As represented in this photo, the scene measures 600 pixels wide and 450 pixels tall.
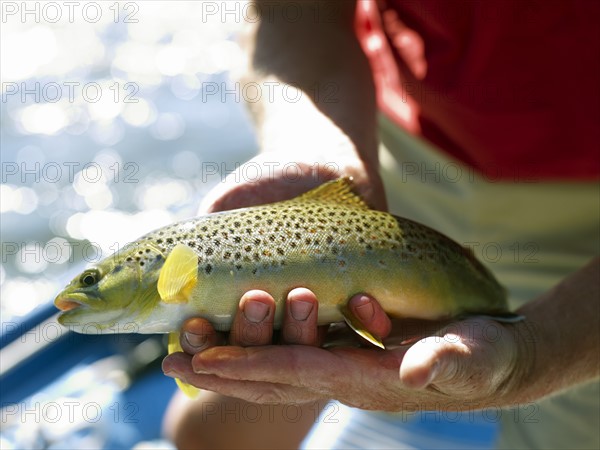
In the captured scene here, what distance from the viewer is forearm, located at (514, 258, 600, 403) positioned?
1992 mm

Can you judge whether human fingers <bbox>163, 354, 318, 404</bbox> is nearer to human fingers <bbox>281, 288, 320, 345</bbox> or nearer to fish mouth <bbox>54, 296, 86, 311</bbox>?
human fingers <bbox>281, 288, 320, 345</bbox>

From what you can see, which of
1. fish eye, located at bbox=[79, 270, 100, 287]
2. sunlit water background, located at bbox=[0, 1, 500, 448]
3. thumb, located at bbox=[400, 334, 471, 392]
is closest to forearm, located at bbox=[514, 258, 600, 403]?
thumb, located at bbox=[400, 334, 471, 392]

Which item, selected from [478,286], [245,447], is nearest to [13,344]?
[245,447]

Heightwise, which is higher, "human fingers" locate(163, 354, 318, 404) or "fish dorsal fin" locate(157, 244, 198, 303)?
"fish dorsal fin" locate(157, 244, 198, 303)

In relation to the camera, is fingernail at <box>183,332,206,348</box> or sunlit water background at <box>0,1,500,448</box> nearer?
fingernail at <box>183,332,206,348</box>

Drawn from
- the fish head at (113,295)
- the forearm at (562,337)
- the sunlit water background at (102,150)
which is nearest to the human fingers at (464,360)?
the forearm at (562,337)

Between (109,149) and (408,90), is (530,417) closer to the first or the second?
(408,90)

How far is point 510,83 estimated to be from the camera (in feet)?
8.09

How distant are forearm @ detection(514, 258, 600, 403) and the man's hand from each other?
0.07m

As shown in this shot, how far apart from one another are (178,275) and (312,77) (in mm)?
1307

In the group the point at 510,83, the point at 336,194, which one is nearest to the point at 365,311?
the point at 336,194

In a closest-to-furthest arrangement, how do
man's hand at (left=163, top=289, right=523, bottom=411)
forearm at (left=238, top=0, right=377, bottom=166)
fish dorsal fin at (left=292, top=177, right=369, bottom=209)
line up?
man's hand at (left=163, top=289, right=523, bottom=411) < fish dorsal fin at (left=292, top=177, right=369, bottom=209) < forearm at (left=238, top=0, right=377, bottom=166)

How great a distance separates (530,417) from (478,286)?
98cm

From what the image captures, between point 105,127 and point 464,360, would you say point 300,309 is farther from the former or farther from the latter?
point 105,127
